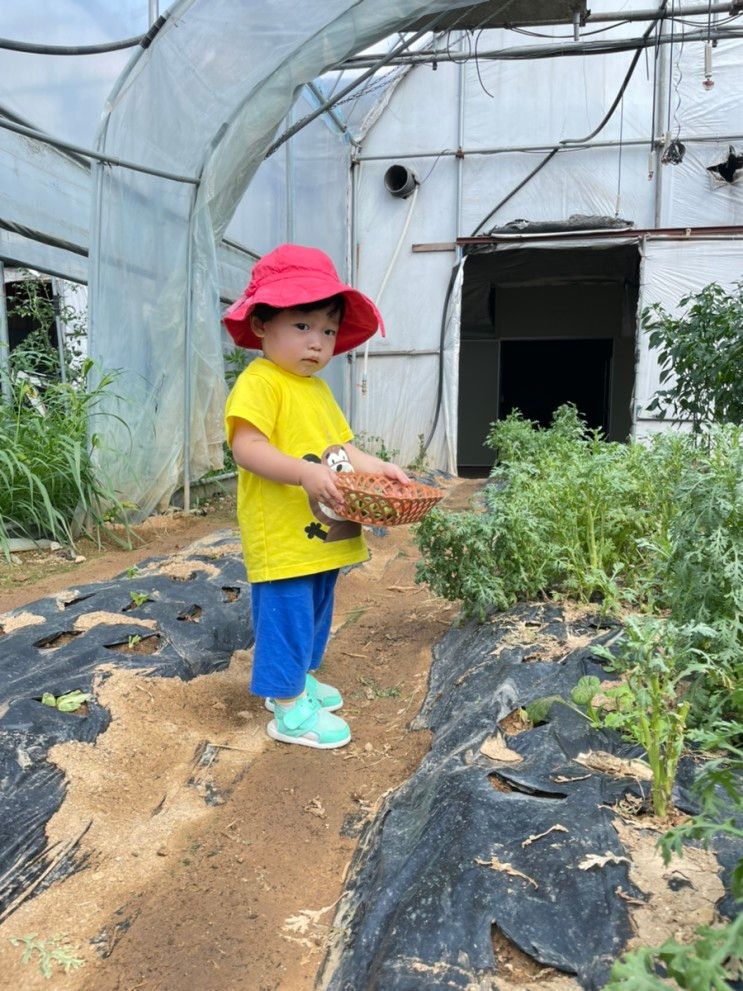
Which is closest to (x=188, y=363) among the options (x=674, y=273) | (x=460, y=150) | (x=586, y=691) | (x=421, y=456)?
(x=586, y=691)

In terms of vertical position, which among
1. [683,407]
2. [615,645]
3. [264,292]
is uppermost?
[264,292]

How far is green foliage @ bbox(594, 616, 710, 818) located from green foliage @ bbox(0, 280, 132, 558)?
10.5ft

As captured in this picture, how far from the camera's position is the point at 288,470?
1870mm

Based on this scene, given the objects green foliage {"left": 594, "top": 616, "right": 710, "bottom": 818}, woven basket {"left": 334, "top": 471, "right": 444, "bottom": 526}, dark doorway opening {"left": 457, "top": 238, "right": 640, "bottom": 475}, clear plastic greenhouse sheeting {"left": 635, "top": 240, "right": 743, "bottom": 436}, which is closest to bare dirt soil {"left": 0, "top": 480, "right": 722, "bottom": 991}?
green foliage {"left": 594, "top": 616, "right": 710, "bottom": 818}

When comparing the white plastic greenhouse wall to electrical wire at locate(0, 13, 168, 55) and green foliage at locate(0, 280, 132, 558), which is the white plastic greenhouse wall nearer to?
electrical wire at locate(0, 13, 168, 55)

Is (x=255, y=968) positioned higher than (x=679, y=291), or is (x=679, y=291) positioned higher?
(x=679, y=291)

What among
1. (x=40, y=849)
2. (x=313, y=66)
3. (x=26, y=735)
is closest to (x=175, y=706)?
(x=26, y=735)

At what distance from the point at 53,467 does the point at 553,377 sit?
35.7ft

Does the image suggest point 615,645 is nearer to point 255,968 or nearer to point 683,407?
point 255,968

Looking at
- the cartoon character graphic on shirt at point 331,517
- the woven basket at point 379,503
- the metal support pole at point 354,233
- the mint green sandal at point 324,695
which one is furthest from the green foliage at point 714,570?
the metal support pole at point 354,233

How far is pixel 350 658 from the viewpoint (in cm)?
278

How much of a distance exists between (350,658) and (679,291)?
22.8ft

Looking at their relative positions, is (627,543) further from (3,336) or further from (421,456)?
(421,456)

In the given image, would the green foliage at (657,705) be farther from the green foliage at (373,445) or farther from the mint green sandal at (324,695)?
the green foliage at (373,445)
